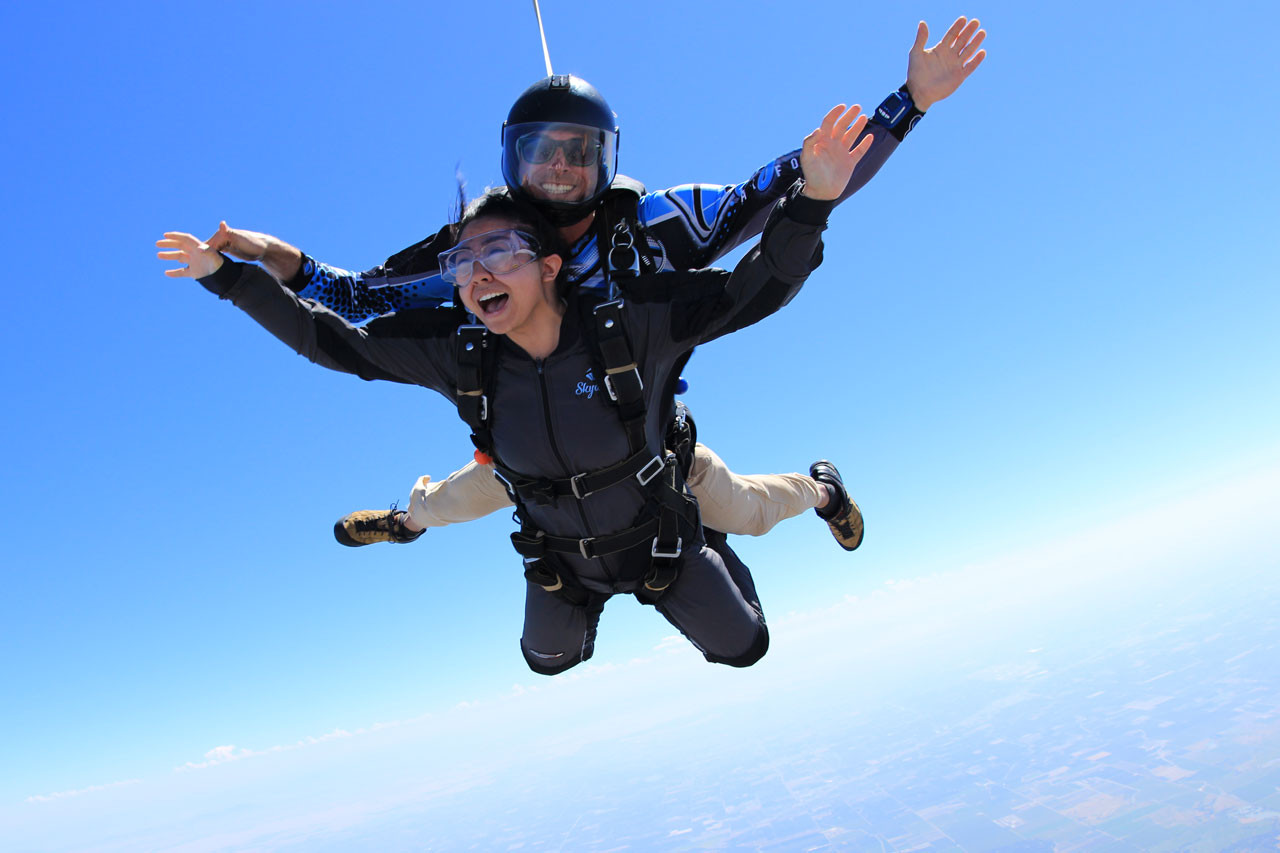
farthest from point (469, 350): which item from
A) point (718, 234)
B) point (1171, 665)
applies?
point (1171, 665)

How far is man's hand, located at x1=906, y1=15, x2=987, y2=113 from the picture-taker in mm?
2666

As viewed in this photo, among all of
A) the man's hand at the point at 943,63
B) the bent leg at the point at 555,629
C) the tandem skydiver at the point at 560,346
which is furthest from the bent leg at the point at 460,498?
the man's hand at the point at 943,63

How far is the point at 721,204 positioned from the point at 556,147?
2.10ft

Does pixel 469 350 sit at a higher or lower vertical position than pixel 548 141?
lower

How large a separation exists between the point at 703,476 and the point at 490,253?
144cm

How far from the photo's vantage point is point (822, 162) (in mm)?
1893

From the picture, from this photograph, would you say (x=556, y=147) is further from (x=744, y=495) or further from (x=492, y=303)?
(x=744, y=495)

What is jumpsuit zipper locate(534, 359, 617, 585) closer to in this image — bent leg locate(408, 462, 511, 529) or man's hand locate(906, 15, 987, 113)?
bent leg locate(408, 462, 511, 529)

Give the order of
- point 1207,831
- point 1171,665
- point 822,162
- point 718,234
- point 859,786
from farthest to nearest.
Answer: point 1171,665 → point 859,786 → point 1207,831 → point 718,234 → point 822,162

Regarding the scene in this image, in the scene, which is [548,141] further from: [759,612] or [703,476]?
[759,612]

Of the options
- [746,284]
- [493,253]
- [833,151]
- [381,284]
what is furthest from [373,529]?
[833,151]

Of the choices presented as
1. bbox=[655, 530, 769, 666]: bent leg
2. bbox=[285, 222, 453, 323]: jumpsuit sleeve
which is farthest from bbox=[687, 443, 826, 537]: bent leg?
bbox=[285, 222, 453, 323]: jumpsuit sleeve

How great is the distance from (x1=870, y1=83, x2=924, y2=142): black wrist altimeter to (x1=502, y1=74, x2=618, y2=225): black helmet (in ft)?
3.38

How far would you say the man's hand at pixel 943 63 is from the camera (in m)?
2.67
